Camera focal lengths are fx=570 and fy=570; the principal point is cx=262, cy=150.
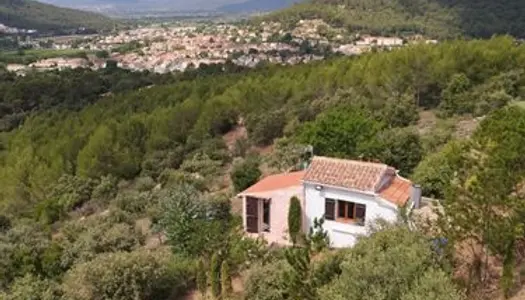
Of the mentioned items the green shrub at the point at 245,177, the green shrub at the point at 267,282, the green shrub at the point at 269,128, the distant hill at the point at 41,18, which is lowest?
the distant hill at the point at 41,18

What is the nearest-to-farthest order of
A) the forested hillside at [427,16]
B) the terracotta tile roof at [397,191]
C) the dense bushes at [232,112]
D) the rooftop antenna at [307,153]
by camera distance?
the terracotta tile roof at [397,191], the rooftop antenna at [307,153], the dense bushes at [232,112], the forested hillside at [427,16]

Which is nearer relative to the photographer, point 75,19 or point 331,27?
point 331,27

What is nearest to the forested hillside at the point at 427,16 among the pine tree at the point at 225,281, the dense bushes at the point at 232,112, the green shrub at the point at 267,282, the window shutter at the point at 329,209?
the dense bushes at the point at 232,112

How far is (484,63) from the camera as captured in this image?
101 ft

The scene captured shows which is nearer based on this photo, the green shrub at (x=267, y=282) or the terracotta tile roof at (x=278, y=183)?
the green shrub at (x=267, y=282)

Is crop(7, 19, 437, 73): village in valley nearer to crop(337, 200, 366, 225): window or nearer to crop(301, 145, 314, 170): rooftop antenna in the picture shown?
crop(301, 145, 314, 170): rooftop antenna

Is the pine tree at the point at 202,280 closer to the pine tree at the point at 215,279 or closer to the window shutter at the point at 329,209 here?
the pine tree at the point at 215,279

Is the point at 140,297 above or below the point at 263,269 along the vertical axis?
below

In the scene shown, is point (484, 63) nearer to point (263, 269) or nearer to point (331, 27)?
point (263, 269)

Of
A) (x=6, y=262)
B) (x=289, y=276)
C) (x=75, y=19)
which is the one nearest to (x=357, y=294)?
(x=289, y=276)

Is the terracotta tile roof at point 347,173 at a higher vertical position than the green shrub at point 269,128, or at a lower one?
higher

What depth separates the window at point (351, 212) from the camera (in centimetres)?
1417

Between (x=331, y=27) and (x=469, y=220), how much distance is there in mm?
94222

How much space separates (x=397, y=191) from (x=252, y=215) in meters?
3.99
